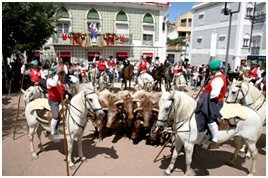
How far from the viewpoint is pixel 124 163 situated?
20.8 feet

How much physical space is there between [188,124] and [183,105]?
0.47 meters

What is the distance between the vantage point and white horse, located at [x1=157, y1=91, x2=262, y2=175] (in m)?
5.06

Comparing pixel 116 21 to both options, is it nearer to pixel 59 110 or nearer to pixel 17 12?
pixel 17 12

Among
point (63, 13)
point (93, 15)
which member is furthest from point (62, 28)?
point (93, 15)

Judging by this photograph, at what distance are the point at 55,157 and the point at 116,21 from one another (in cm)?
2252

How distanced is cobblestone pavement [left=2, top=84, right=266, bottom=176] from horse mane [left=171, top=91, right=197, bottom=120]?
5.47 ft

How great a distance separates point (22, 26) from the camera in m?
13.6

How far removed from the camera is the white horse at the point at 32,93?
8.29 metres

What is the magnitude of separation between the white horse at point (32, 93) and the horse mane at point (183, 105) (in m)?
5.55

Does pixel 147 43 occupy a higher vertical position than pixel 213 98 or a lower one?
higher

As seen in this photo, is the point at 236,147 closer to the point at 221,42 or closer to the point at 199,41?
the point at 221,42

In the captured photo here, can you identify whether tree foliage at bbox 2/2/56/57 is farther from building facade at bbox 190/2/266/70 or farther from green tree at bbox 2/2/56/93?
building facade at bbox 190/2/266/70

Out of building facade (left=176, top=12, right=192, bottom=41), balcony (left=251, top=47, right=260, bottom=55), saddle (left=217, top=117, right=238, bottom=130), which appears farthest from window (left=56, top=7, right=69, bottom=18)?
building facade (left=176, top=12, right=192, bottom=41)

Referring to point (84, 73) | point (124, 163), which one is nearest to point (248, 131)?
point (124, 163)
